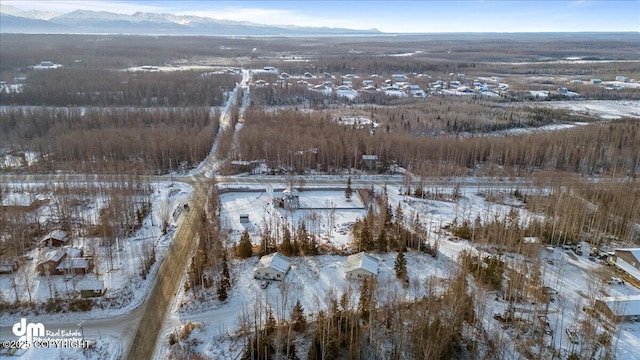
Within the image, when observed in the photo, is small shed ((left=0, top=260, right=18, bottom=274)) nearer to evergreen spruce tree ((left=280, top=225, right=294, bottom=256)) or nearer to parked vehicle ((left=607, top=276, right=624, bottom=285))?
evergreen spruce tree ((left=280, top=225, right=294, bottom=256))

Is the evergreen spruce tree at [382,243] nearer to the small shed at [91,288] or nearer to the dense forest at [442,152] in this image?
the dense forest at [442,152]

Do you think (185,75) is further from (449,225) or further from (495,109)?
(449,225)

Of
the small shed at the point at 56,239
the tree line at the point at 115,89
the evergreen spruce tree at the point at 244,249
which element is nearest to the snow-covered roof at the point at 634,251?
the evergreen spruce tree at the point at 244,249

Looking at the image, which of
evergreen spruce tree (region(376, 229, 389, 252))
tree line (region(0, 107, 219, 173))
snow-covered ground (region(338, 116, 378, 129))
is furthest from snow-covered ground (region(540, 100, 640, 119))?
tree line (region(0, 107, 219, 173))

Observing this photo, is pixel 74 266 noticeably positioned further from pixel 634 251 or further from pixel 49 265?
pixel 634 251

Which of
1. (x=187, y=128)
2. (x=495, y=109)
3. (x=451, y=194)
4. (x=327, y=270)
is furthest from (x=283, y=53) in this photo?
(x=327, y=270)
